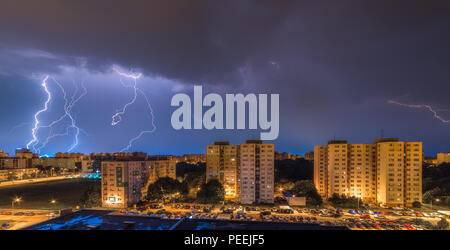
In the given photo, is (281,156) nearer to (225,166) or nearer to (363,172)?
(363,172)

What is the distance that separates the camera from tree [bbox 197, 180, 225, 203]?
1383cm

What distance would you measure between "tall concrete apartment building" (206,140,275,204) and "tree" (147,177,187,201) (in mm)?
2984

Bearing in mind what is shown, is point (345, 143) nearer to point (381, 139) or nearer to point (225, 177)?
point (381, 139)

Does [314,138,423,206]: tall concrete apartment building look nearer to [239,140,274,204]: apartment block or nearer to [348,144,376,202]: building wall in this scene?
[348,144,376,202]: building wall

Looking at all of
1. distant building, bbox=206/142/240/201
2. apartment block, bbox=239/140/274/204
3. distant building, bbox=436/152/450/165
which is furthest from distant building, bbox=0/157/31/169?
distant building, bbox=436/152/450/165

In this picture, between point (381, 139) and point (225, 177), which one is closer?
point (381, 139)

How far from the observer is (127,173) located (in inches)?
568

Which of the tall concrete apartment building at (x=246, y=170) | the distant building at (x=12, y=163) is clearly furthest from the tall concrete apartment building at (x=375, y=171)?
the distant building at (x=12, y=163)

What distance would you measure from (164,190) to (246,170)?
5395 mm
